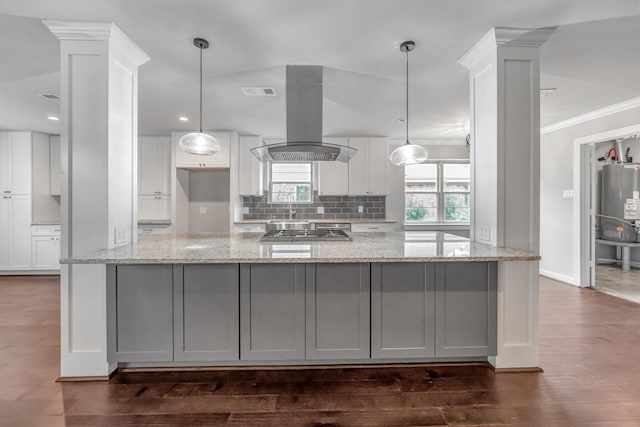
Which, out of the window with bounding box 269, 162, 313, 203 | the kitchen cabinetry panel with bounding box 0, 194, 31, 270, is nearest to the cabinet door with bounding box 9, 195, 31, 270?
the kitchen cabinetry panel with bounding box 0, 194, 31, 270

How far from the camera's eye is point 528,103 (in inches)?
89.0

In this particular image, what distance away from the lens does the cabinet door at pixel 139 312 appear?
2.10 m

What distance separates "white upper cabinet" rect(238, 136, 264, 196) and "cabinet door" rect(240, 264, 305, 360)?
3227 millimetres

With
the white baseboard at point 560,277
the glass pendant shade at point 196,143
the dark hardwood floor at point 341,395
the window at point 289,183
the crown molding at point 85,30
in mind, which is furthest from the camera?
the window at point 289,183

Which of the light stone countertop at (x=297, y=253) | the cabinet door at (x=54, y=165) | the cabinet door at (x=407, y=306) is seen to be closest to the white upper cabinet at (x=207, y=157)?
the cabinet door at (x=54, y=165)

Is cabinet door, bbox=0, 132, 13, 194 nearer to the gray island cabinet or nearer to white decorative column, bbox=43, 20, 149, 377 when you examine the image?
white decorative column, bbox=43, 20, 149, 377

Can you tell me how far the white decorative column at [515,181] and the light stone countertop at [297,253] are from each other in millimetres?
238

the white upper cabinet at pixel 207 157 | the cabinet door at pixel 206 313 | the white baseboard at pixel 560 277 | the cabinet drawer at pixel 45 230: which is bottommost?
the white baseboard at pixel 560 277

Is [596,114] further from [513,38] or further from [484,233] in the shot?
[484,233]

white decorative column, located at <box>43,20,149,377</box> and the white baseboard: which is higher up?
white decorative column, located at <box>43,20,149,377</box>

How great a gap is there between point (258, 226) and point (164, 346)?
305cm

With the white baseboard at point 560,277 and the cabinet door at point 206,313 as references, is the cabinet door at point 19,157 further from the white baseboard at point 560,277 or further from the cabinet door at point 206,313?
the white baseboard at point 560,277

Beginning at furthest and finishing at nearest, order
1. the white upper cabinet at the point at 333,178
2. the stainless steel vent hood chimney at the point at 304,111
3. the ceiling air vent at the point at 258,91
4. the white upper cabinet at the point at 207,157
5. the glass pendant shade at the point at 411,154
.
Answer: the white upper cabinet at the point at 333,178, the white upper cabinet at the point at 207,157, the ceiling air vent at the point at 258,91, the glass pendant shade at the point at 411,154, the stainless steel vent hood chimney at the point at 304,111

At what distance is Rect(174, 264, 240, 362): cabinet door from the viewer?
2119 millimetres
